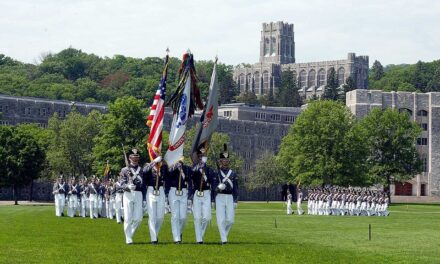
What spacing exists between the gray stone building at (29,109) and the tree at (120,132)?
44563 millimetres

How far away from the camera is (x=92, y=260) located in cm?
2616

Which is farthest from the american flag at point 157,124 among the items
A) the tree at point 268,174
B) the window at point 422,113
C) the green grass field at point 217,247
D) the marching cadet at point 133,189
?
the window at point 422,113

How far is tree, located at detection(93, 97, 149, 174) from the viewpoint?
3895 inches

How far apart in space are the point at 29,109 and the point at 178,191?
118 metres

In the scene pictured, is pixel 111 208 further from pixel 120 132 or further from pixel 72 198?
pixel 120 132

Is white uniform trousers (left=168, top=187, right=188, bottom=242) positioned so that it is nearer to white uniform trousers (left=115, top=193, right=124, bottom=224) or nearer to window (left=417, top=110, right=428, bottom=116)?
white uniform trousers (left=115, top=193, right=124, bottom=224)

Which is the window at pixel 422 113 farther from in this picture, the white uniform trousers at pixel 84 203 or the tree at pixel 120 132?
the white uniform trousers at pixel 84 203

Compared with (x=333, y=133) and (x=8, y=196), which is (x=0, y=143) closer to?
(x=8, y=196)

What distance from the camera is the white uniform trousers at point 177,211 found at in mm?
33312

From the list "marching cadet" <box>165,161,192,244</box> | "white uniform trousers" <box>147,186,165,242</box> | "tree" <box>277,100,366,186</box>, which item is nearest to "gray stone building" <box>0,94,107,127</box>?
"tree" <box>277,100,366,186</box>

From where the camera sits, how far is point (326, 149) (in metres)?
114

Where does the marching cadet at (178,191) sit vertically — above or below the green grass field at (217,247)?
above

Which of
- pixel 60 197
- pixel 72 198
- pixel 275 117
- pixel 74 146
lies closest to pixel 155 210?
pixel 60 197

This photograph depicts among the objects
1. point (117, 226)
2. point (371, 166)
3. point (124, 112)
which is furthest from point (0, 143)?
point (117, 226)
